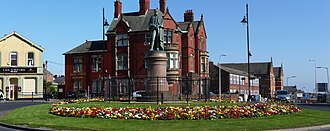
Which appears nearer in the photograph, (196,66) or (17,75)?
(17,75)

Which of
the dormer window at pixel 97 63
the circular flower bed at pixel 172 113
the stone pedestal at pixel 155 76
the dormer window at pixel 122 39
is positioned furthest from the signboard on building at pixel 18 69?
the circular flower bed at pixel 172 113

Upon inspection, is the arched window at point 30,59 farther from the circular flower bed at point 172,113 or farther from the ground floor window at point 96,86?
the circular flower bed at point 172,113

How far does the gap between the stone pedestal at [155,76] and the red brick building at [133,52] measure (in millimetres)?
23435

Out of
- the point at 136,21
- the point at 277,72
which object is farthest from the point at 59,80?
the point at 136,21

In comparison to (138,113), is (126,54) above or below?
above

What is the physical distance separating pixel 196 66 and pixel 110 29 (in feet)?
45.7

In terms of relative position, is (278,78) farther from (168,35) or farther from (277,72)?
(168,35)

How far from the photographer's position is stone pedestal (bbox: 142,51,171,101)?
27.6 meters

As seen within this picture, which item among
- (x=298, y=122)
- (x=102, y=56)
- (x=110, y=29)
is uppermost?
(x=110, y=29)

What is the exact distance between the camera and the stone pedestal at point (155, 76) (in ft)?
90.5

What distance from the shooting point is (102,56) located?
6153cm

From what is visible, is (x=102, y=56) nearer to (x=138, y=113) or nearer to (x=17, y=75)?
(x=17, y=75)

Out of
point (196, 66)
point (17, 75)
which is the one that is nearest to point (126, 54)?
point (196, 66)

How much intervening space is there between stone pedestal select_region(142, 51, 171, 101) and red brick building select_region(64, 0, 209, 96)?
2343cm
